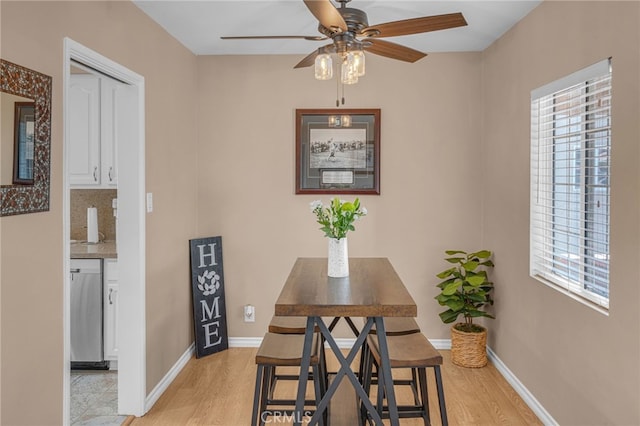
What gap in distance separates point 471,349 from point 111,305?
2.72m

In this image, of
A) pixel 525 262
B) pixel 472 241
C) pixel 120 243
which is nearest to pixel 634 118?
pixel 525 262

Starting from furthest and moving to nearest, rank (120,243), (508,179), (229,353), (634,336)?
1. (229,353)
2. (508,179)
3. (120,243)
4. (634,336)

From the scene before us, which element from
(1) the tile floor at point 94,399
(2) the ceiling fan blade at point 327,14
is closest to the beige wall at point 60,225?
(1) the tile floor at point 94,399

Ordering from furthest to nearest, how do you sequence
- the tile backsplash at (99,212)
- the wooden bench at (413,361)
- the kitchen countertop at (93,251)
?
1. the tile backsplash at (99,212)
2. the kitchen countertop at (93,251)
3. the wooden bench at (413,361)

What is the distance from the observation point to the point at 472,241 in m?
4.07

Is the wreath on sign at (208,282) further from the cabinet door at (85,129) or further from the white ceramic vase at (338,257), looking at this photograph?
the white ceramic vase at (338,257)

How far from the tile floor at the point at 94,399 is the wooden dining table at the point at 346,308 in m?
1.48

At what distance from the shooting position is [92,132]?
144 inches

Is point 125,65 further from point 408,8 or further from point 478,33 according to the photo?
point 478,33

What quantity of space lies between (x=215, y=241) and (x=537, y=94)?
268cm

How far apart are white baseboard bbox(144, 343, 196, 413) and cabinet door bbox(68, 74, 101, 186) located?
59.7 inches

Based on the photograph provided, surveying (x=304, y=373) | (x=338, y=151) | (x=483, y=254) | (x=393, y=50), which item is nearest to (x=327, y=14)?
(x=393, y=50)

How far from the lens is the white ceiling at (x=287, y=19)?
2904 millimetres

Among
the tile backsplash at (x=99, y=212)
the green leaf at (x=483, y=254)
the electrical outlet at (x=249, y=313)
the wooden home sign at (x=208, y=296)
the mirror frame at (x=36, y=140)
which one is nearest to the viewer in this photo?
the mirror frame at (x=36, y=140)
